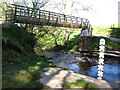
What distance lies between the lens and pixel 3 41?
28.3 feet

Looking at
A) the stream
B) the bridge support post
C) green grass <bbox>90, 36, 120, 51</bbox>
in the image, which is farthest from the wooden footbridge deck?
the stream

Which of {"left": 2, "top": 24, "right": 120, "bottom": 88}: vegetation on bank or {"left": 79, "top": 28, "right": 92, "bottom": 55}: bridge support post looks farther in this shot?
{"left": 79, "top": 28, "right": 92, "bottom": 55}: bridge support post

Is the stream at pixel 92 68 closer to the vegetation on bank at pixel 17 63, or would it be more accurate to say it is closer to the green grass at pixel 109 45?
the vegetation on bank at pixel 17 63

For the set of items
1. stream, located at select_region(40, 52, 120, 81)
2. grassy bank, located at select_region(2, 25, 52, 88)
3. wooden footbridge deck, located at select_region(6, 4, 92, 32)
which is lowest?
stream, located at select_region(40, 52, 120, 81)

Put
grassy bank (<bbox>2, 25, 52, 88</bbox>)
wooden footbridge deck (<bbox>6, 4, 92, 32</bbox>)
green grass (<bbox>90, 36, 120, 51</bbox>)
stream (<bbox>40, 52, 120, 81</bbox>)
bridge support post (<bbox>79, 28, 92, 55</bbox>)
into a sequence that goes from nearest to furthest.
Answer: grassy bank (<bbox>2, 25, 52, 88</bbox>)
stream (<bbox>40, 52, 120, 81</bbox>)
wooden footbridge deck (<bbox>6, 4, 92, 32</bbox>)
bridge support post (<bbox>79, 28, 92, 55</bbox>)
green grass (<bbox>90, 36, 120, 51</bbox>)

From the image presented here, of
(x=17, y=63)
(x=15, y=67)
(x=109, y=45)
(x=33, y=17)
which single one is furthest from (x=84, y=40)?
(x=15, y=67)

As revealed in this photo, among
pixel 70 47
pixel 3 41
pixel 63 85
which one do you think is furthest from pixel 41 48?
pixel 63 85

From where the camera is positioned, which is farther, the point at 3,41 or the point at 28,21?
the point at 28,21

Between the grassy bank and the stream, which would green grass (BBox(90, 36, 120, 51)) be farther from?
the grassy bank

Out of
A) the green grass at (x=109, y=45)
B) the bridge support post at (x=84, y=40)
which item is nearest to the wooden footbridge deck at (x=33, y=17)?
the bridge support post at (x=84, y=40)

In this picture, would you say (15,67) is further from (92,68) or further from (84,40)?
(84,40)

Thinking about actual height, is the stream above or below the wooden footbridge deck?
below

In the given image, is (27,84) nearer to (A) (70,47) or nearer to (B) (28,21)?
(B) (28,21)

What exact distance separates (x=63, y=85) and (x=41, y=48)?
20854mm
